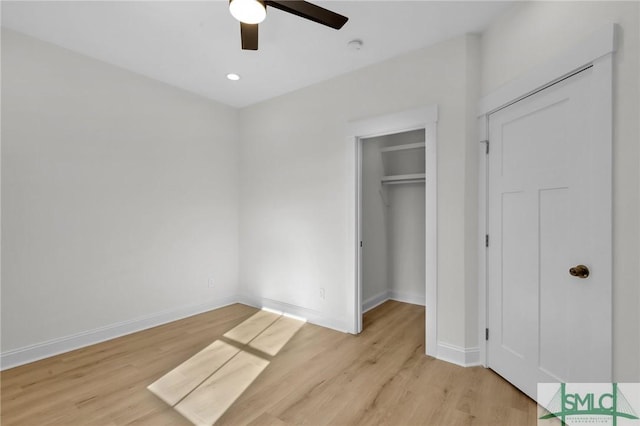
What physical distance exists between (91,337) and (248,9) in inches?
129

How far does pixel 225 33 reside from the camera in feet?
8.34

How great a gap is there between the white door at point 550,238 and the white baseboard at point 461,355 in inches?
4.7

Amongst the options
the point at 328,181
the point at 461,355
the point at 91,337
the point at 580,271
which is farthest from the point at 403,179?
the point at 91,337

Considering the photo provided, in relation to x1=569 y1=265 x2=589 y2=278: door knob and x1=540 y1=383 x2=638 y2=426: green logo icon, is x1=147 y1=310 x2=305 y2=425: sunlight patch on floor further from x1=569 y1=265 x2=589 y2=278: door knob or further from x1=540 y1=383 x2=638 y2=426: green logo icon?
x1=569 y1=265 x2=589 y2=278: door knob

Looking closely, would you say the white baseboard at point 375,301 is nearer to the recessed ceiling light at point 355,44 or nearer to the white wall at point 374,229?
the white wall at point 374,229

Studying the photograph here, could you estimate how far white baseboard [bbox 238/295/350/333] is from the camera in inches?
130

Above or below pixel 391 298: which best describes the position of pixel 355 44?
above

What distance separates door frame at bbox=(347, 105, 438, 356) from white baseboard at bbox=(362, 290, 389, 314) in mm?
722

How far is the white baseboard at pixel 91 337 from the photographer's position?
98.7 inches

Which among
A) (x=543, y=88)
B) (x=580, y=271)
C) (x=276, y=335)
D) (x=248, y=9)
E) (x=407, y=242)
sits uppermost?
(x=248, y=9)

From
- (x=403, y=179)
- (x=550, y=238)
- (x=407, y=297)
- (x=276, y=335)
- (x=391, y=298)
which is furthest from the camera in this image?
(x=391, y=298)

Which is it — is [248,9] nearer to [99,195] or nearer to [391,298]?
[99,195]

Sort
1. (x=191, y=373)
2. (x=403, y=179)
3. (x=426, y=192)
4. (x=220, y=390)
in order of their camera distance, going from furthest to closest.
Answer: (x=403, y=179) → (x=426, y=192) → (x=191, y=373) → (x=220, y=390)

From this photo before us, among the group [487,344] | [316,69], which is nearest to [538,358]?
[487,344]
